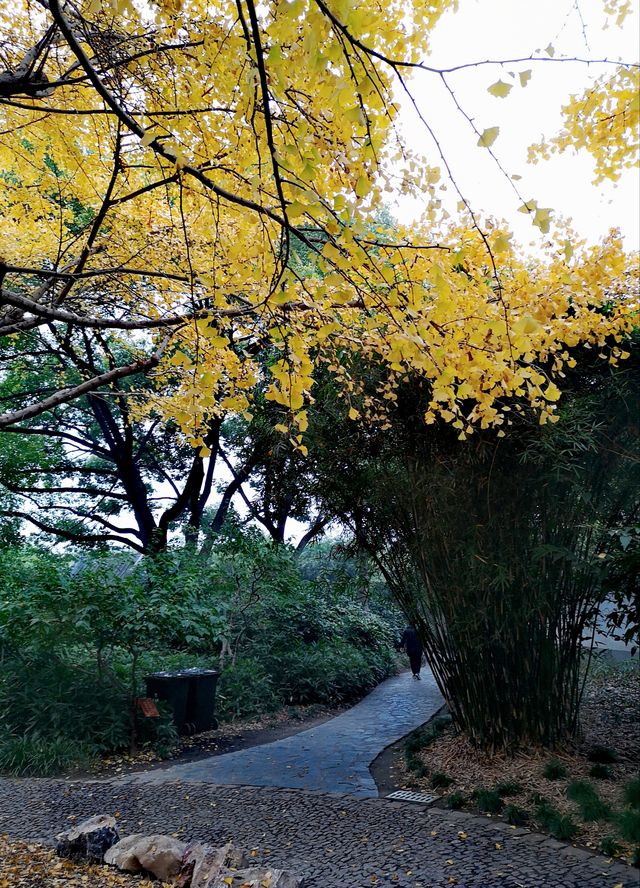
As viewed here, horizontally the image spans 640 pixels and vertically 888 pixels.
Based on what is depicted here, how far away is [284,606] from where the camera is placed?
775 cm

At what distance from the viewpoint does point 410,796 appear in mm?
3750

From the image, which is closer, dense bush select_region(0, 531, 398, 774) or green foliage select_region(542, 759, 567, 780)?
green foliage select_region(542, 759, 567, 780)

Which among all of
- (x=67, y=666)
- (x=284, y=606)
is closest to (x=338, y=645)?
(x=284, y=606)

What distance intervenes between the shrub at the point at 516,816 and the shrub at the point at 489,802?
0.08 metres

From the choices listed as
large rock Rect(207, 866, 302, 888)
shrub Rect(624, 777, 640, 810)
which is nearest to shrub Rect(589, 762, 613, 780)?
shrub Rect(624, 777, 640, 810)

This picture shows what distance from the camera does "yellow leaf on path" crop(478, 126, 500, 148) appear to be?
4.68 feet

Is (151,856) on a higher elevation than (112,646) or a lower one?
lower

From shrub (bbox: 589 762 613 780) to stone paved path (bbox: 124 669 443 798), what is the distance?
127 centimetres

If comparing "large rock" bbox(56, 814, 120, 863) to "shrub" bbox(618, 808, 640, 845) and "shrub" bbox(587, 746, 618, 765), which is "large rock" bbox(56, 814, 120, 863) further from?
"shrub" bbox(587, 746, 618, 765)

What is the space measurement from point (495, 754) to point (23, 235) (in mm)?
5309

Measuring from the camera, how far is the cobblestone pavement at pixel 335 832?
262cm

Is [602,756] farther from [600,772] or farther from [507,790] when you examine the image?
[507,790]

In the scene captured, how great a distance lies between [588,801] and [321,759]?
2175 mm

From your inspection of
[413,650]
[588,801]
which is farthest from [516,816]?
[413,650]
